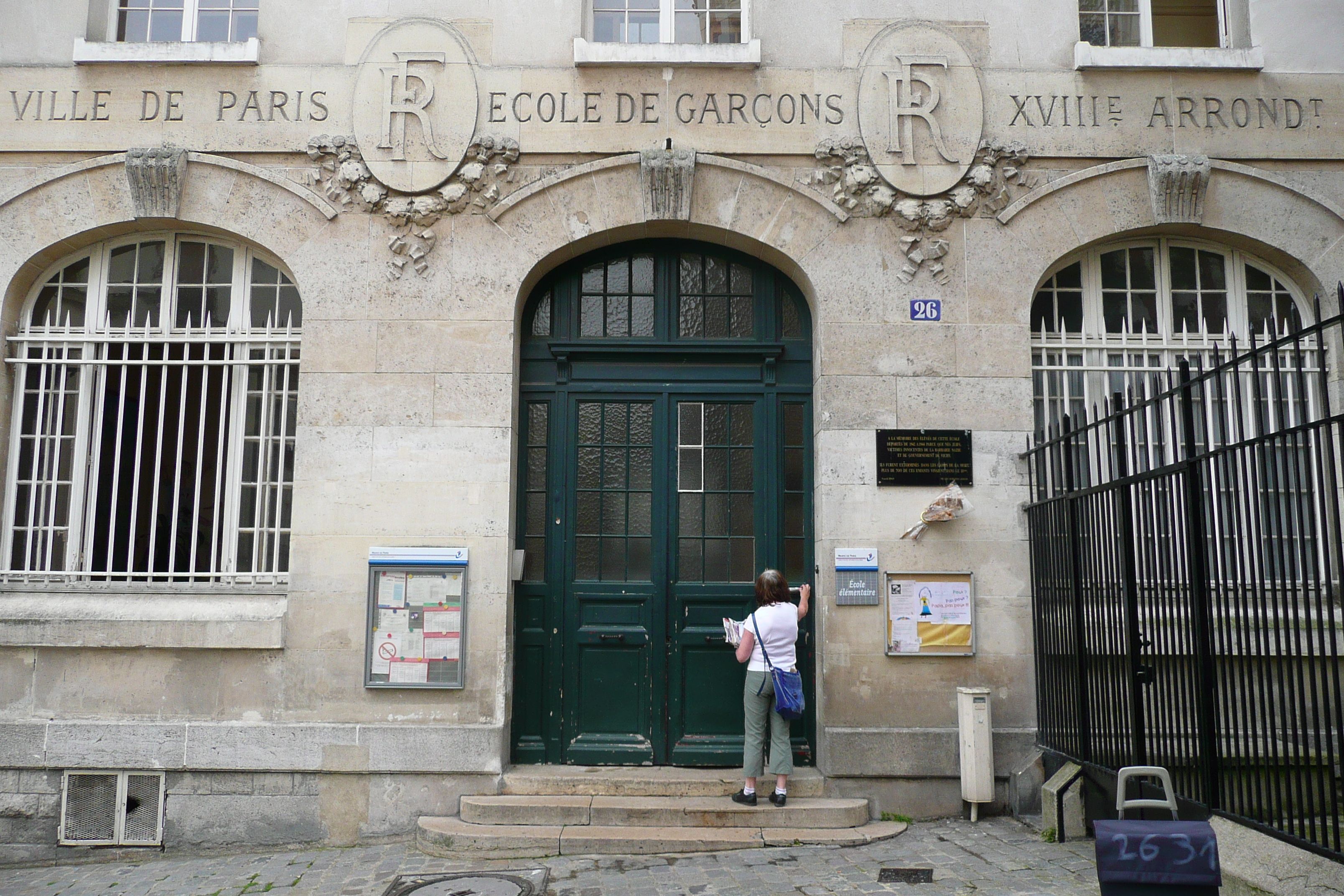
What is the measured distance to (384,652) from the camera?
700 cm

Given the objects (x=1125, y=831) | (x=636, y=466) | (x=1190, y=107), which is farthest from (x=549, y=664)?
(x=1190, y=107)

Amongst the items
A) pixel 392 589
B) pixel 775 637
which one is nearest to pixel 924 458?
pixel 775 637

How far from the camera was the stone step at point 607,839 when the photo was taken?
6234 mm

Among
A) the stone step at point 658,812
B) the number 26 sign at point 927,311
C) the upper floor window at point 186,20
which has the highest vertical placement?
the upper floor window at point 186,20

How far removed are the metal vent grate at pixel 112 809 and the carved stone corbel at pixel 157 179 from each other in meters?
3.90

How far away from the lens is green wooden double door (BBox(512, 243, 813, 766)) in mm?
7430

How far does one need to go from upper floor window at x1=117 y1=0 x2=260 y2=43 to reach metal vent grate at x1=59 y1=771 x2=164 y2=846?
5.38 m

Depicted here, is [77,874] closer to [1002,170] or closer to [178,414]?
[178,414]

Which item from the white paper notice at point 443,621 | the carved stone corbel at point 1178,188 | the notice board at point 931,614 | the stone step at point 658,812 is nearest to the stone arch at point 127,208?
the white paper notice at point 443,621

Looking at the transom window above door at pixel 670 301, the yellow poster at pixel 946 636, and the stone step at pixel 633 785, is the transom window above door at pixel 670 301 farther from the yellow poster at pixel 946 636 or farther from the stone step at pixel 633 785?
the stone step at pixel 633 785

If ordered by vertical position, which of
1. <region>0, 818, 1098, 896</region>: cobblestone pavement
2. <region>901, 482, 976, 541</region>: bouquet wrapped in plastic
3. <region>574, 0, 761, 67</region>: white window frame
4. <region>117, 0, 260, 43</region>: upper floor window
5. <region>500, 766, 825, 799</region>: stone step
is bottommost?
<region>0, 818, 1098, 896</region>: cobblestone pavement

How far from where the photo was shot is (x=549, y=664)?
7.45 metres

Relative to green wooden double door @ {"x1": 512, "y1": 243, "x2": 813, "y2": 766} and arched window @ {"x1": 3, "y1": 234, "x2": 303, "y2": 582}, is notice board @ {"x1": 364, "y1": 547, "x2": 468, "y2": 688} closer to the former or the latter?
green wooden double door @ {"x1": 512, "y1": 243, "x2": 813, "y2": 766}

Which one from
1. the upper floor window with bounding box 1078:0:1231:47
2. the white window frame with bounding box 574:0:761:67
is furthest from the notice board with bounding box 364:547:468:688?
the upper floor window with bounding box 1078:0:1231:47
